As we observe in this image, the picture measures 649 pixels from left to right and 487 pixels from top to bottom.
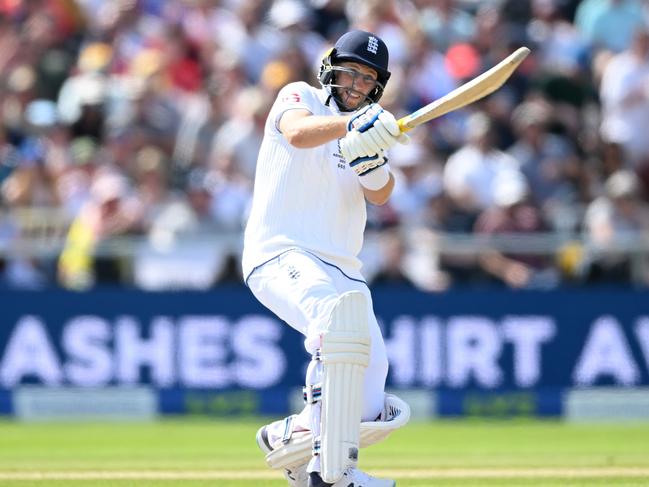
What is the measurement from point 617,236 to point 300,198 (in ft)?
17.6

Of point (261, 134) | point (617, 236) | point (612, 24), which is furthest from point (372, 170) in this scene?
point (612, 24)

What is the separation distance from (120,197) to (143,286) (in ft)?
2.36

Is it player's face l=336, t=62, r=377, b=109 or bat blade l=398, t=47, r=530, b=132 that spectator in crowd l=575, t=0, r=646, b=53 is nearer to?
player's face l=336, t=62, r=377, b=109

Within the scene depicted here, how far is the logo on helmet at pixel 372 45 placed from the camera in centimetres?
520

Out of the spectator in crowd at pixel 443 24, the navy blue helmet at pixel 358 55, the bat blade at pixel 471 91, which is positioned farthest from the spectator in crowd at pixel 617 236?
the bat blade at pixel 471 91

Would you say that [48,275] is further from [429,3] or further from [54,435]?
[429,3]

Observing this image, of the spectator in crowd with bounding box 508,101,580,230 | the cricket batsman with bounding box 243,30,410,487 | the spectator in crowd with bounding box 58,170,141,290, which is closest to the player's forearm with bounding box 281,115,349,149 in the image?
the cricket batsman with bounding box 243,30,410,487

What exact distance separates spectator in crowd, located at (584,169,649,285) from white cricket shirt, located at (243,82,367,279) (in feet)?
16.7

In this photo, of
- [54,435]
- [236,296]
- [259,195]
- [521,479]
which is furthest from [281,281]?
[236,296]

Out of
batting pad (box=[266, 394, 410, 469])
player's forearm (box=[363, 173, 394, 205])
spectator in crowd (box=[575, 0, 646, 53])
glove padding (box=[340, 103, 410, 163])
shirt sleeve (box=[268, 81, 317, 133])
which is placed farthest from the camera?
spectator in crowd (box=[575, 0, 646, 53])

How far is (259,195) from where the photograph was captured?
17.3 ft

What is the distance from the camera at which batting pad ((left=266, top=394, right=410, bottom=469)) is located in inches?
199

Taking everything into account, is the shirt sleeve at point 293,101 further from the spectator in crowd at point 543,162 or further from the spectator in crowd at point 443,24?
the spectator in crowd at point 443,24

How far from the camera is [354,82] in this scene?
5.26 meters
